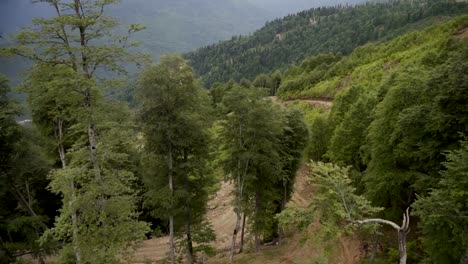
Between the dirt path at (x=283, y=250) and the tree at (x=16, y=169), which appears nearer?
the tree at (x=16, y=169)

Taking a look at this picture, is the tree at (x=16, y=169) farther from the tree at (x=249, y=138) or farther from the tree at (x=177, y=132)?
the tree at (x=249, y=138)

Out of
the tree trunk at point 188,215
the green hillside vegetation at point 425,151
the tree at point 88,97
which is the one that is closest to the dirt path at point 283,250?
the green hillside vegetation at point 425,151

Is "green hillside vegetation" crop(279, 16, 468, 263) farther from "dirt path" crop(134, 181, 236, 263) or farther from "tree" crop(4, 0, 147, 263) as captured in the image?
"tree" crop(4, 0, 147, 263)

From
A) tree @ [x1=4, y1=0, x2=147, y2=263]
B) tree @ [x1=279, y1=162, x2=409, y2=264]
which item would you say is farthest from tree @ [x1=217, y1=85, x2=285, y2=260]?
tree @ [x1=4, y1=0, x2=147, y2=263]

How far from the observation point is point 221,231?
1420 inches

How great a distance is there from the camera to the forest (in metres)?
12.2

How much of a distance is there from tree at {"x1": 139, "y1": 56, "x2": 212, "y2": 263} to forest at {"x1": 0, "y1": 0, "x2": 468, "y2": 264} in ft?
0.25

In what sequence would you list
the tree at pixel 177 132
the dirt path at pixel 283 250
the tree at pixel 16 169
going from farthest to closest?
the dirt path at pixel 283 250 → the tree at pixel 16 169 → the tree at pixel 177 132

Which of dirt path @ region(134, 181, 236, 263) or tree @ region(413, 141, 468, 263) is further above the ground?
tree @ region(413, 141, 468, 263)

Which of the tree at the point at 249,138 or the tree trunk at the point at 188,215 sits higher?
the tree at the point at 249,138

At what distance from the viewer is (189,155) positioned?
20.4 metres

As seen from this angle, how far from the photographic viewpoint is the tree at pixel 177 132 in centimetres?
1734

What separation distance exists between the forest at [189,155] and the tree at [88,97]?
0.05m

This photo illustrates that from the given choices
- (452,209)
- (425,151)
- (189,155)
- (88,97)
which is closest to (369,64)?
(425,151)
